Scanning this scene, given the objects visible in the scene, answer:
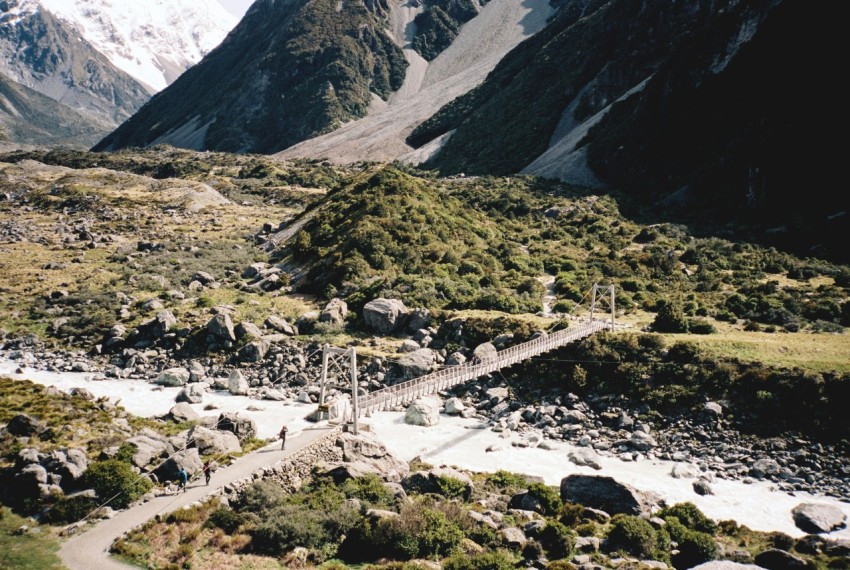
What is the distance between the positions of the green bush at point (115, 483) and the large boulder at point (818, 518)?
25177 mm

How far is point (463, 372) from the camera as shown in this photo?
32.0 m

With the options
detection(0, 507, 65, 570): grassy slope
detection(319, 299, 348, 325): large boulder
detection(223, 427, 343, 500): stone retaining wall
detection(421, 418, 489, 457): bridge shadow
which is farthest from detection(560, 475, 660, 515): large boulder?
detection(319, 299, 348, 325): large boulder

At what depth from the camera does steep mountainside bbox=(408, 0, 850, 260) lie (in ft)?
242

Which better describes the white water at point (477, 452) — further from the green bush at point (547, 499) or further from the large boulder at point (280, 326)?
the large boulder at point (280, 326)

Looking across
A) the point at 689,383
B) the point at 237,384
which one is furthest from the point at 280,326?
the point at 689,383

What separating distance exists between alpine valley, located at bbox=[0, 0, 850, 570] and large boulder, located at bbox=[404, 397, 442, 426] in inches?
6.1

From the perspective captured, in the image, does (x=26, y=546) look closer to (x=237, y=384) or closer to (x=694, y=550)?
(x=237, y=384)

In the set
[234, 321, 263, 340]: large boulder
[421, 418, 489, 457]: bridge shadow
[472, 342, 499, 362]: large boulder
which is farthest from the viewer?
[234, 321, 263, 340]: large boulder

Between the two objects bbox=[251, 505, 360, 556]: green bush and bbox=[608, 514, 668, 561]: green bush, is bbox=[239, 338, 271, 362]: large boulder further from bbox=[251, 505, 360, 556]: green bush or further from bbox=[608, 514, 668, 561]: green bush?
bbox=[608, 514, 668, 561]: green bush

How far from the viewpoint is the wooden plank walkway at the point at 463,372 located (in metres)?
27.5

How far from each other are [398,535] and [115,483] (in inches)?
413

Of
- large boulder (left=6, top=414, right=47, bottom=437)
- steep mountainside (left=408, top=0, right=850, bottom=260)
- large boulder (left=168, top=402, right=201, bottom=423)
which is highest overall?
steep mountainside (left=408, top=0, right=850, bottom=260)

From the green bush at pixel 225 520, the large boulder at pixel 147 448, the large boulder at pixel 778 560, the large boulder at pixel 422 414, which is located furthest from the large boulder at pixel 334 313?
the large boulder at pixel 778 560

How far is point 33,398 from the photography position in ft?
97.0
